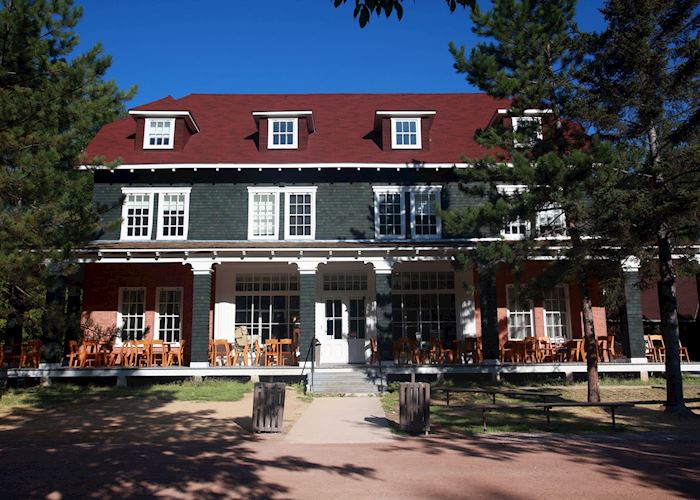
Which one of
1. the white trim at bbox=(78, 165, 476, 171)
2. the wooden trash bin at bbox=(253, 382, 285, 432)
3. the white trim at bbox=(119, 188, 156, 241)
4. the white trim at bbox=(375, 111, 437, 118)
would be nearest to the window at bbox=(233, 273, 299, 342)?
the white trim at bbox=(119, 188, 156, 241)

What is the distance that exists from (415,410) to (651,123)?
8.45 meters

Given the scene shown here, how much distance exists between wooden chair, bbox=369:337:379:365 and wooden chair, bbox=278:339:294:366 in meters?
2.69

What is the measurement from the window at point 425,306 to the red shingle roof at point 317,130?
4.25 metres

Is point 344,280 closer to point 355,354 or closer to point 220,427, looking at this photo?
point 355,354

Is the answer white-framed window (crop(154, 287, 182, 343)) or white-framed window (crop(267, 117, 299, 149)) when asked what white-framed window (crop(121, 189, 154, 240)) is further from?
white-framed window (crop(267, 117, 299, 149))

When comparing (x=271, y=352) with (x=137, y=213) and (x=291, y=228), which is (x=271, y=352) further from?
(x=137, y=213)

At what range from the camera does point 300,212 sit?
2033 cm

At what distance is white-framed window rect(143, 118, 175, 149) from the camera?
69.7ft

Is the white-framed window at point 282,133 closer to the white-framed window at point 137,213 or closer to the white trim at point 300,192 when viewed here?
the white trim at point 300,192

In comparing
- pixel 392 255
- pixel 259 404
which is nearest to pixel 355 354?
pixel 392 255

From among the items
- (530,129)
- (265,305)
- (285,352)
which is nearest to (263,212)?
(265,305)

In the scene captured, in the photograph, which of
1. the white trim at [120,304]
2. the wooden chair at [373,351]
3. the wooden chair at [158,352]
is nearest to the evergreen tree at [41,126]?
the wooden chair at [158,352]

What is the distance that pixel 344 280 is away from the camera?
67.9 feet

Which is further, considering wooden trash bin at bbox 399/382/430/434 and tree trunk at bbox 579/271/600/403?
tree trunk at bbox 579/271/600/403
